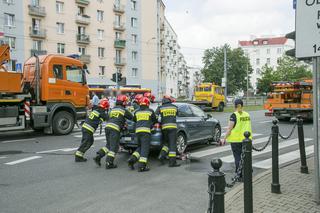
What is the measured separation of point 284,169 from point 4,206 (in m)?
5.50

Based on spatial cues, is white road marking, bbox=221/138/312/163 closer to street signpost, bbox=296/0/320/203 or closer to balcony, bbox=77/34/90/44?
street signpost, bbox=296/0/320/203

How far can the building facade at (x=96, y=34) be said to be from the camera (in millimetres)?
42250

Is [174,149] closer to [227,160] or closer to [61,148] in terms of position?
[227,160]

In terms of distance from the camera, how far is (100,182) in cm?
687

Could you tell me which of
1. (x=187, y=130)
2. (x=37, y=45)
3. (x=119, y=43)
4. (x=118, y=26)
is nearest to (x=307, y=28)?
(x=187, y=130)

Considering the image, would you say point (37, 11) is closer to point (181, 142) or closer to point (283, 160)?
point (181, 142)

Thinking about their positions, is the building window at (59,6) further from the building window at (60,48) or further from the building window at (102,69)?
the building window at (102,69)

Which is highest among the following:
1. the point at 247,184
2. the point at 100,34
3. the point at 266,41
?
the point at 266,41

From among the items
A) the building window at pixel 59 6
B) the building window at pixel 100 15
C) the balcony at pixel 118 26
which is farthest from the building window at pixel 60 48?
the balcony at pixel 118 26

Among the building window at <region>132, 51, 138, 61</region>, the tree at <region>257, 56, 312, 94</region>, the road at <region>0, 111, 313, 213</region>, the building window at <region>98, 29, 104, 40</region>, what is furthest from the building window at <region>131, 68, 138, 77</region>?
the road at <region>0, 111, 313, 213</region>

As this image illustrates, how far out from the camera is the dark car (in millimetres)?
9117

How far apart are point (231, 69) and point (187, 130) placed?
75.8 m

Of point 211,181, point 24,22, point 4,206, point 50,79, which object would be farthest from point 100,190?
point 24,22

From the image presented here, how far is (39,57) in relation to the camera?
14070mm
